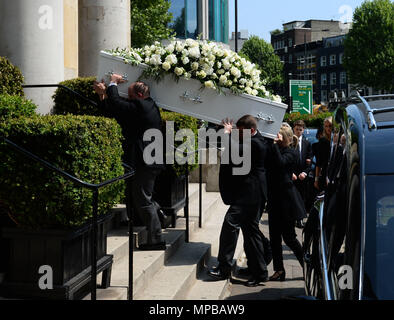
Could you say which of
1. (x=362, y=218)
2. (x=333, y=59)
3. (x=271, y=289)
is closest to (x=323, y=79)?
(x=333, y=59)

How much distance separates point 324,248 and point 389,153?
2.78 ft

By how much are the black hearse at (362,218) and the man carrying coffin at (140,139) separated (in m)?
3.26

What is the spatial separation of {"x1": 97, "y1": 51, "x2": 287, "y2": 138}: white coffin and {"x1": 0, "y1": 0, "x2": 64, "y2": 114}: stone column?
131 cm

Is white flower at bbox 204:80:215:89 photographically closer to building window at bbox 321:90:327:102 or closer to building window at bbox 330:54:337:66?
building window at bbox 330:54:337:66

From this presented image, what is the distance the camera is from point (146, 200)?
668cm

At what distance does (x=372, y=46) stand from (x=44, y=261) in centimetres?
6866

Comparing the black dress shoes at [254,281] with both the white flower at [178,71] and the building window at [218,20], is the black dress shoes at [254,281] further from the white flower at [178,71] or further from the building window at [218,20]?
the building window at [218,20]

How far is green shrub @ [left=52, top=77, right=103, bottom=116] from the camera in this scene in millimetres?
8102

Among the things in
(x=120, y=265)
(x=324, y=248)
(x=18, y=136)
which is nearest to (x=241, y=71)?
(x=120, y=265)

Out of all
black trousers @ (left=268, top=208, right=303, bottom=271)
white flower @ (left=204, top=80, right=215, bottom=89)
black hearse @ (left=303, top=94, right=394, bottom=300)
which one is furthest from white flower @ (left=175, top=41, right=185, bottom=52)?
black hearse @ (left=303, top=94, right=394, bottom=300)

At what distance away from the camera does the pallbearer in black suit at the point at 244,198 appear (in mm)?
6629

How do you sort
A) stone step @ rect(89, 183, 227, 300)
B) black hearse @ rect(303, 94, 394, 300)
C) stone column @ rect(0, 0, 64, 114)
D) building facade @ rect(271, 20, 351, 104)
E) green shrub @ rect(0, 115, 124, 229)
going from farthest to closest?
building facade @ rect(271, 20, 351, 104), stone column @ rect(0, 0, 64, 114), stone step @ rect(89, 183, 227, 300), green shrub @ rect(0, 115, 124, 229), black hearse @ rect(303, 94, 394, 300)

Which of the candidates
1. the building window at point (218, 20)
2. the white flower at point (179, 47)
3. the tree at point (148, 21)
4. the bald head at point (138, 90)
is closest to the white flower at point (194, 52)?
the white flower at point (179, 47)
